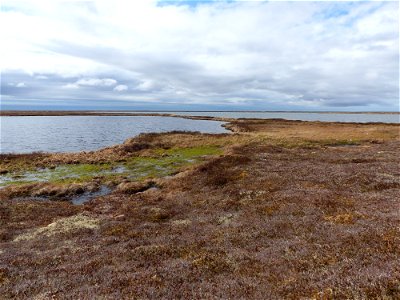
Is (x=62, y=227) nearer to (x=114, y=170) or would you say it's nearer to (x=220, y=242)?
(x=220, y=242)

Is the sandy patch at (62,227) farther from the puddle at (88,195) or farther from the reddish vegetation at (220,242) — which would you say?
the puddle at (88,195)

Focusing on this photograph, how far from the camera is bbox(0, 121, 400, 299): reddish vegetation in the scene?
1110 cm

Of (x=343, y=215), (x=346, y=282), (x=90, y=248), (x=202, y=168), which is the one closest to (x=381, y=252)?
(x=346, y=282)

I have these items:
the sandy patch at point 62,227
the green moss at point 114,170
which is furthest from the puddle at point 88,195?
the sandy patch at point 62,227

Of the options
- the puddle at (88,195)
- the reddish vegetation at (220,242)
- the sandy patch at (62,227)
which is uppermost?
the reddish vegetation at (220,242)

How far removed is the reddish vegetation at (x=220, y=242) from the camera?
1110 centimetres

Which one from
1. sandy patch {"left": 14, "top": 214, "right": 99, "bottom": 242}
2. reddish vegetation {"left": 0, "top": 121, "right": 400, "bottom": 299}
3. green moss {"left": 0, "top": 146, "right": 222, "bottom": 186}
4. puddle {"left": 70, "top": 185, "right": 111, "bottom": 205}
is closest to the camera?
reddish vegetation {"left": 0, "top": 121, "right": 400, "bottom": 299}

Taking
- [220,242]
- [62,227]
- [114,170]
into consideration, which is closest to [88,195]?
[114,170]

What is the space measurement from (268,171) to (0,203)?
27.2 metres

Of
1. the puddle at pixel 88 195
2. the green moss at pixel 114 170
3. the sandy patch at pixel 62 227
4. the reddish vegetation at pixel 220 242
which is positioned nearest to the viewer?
the reddish vegetation at pixel 220 242

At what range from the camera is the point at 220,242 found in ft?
53.0

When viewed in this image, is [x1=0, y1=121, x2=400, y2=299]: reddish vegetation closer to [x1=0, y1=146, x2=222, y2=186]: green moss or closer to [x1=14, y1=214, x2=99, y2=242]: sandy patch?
[x1=14, y1=214, x2=99, y2=242]: sandy patch

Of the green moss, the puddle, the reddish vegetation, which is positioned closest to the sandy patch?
the reddish vegetation

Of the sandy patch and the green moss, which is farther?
the green moss
